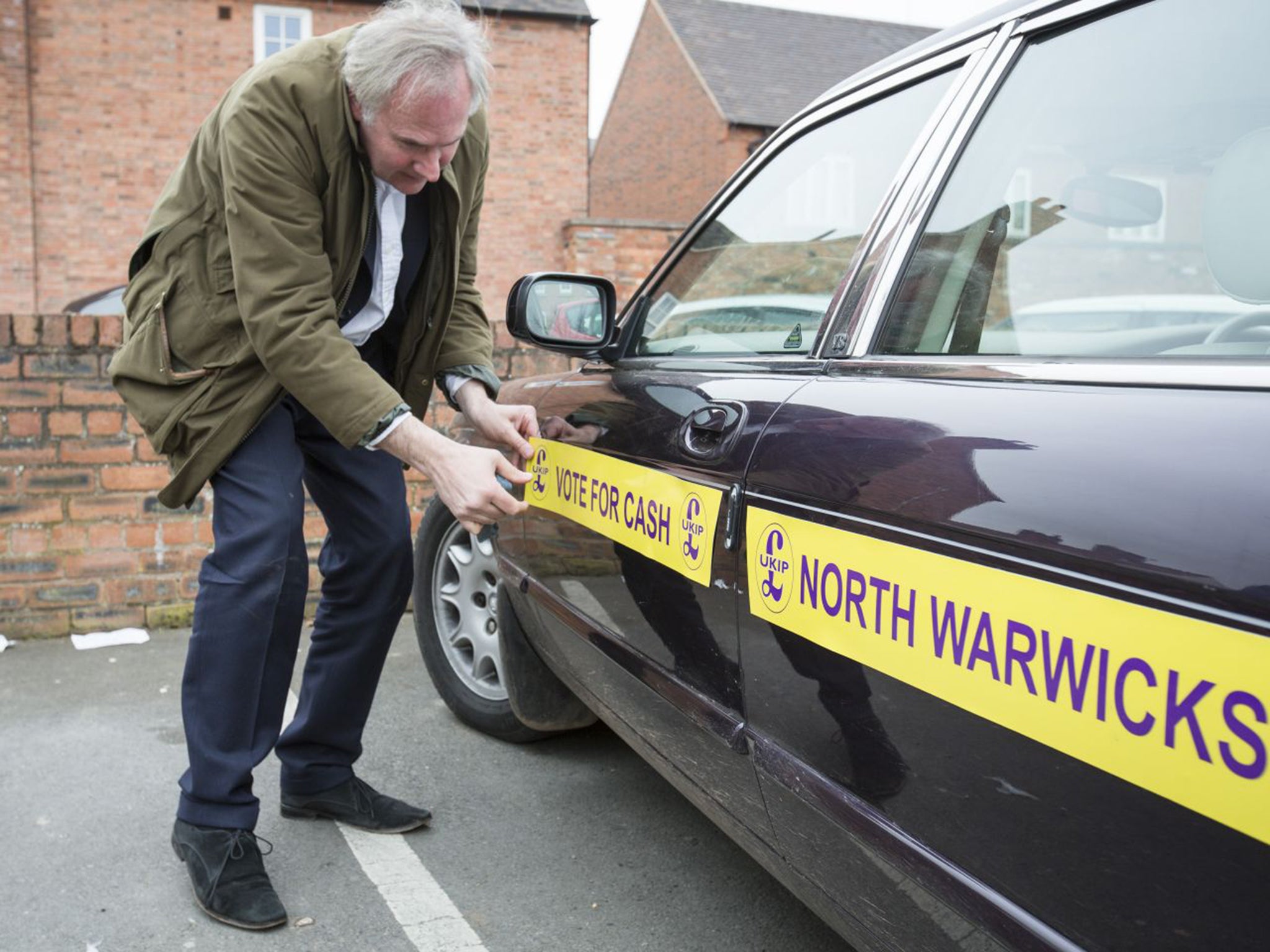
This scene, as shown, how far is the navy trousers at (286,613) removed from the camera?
2.38m

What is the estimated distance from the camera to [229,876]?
240 centimetres

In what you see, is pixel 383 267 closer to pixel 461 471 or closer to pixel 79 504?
pixel 461 471

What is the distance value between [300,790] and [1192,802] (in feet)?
7.54

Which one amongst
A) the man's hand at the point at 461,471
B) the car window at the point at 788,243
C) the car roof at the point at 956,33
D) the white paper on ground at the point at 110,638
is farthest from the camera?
the white paper on ground at the point at 110,638

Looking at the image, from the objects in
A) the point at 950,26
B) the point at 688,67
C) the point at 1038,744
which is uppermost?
the point at 688,67

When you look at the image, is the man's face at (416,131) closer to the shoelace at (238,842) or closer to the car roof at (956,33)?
the car roof at (956,33)

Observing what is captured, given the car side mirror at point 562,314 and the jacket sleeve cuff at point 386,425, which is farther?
the car side mirror at point 562,314

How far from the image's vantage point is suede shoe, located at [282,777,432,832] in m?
2.81

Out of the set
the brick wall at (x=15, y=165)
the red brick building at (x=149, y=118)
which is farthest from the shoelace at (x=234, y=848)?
the brick wall at (x=15, y=165)

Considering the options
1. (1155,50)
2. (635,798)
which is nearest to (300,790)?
(635,798)

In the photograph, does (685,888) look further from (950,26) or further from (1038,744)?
(950,26)

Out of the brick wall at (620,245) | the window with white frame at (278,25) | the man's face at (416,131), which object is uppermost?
the window with white frame at (278,25)

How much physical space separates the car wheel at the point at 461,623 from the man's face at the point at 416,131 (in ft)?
3.98

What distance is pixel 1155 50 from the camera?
1.60m
